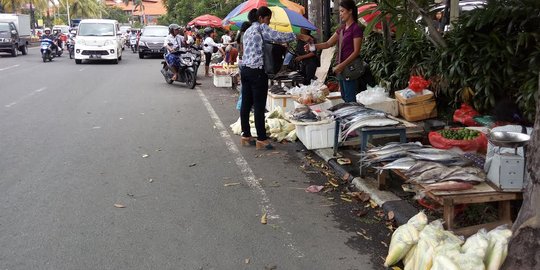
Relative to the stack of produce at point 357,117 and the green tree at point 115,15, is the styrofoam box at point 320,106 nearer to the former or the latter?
the stack of produce at point 357,117

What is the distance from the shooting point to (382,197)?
17.0 ft

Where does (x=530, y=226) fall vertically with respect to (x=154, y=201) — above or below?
above

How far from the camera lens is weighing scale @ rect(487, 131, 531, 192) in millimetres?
3885

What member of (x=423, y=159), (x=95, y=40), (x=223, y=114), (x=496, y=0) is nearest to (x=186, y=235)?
(x=423, y=159)

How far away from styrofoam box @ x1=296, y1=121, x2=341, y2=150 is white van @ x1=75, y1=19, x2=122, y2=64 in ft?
59.0

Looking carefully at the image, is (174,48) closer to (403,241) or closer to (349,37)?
(349,37)

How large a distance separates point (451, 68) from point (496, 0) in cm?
99

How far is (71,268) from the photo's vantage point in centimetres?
375

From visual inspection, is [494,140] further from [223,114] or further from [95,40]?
[95,40]

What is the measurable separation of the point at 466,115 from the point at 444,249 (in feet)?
12.4

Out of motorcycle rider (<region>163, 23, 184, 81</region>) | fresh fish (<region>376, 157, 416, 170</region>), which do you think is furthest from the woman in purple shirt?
motorcycle rider (<region>163, 23, 184, 81</region>)

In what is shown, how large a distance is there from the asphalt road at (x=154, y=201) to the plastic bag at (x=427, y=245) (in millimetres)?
404

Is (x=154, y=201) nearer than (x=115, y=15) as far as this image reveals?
Yes

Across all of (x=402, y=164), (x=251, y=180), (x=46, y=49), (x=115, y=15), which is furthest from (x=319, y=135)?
(x=115, y=15)
